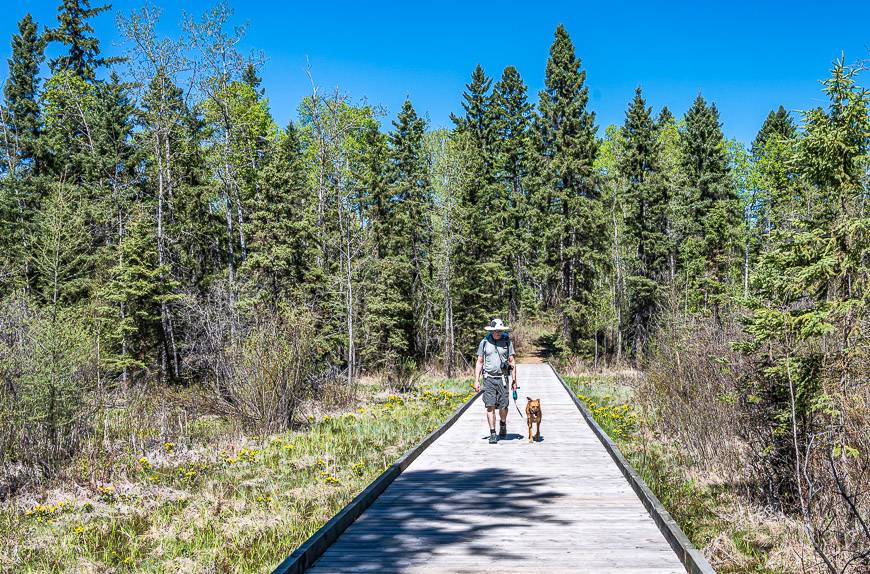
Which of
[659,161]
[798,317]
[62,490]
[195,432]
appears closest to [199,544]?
[62,490]

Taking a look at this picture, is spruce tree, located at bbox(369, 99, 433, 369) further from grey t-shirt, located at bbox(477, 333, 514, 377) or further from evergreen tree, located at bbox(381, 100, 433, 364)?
grey t-shirt, located at bbox(477, 333, 514, 377)

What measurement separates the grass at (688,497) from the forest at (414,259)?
0.44m

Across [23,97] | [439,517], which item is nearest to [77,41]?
[23,97]

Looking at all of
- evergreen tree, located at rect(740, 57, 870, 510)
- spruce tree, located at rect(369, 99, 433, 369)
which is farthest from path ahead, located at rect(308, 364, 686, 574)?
spruce tree, located at rect(369, 99, 433, 369)

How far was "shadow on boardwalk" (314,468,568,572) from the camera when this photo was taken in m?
5.46

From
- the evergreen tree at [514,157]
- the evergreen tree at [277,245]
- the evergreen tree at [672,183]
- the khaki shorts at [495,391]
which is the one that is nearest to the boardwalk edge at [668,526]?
the khaki shorts at [495,391]

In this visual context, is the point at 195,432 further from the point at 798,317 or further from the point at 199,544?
the point at 798,317

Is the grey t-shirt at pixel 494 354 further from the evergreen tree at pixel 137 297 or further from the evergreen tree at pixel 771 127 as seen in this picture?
the evergreen tree at pixel 771 127

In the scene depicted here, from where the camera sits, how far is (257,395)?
43.8ft

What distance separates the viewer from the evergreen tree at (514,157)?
4519 cm

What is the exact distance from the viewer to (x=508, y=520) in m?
6.48

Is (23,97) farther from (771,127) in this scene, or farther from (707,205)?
(771,127)

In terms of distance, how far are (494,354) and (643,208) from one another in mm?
28827

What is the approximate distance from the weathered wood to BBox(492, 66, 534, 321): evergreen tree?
34970mm
